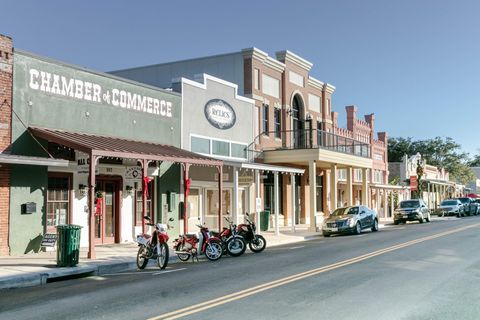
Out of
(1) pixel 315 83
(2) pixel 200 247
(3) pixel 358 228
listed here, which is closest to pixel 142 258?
(2) pixel 200 247

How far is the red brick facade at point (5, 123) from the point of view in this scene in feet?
49.2

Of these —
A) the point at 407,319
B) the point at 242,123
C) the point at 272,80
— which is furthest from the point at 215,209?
the point at 407,319

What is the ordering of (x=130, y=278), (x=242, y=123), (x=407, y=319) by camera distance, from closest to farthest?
(x=407, y=319), (x=130, y=278), (x=242, y=123)

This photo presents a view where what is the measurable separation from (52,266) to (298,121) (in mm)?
22916

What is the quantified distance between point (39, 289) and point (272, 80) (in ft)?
72.7

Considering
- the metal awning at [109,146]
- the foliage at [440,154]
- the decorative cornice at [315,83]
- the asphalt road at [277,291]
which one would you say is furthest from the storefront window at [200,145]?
the foliage at [440,154]

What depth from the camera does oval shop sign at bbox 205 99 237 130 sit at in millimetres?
24531

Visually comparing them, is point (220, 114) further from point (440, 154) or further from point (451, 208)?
point (440, 154)

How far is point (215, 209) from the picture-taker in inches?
996

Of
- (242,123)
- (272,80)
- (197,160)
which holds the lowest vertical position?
(197,160)

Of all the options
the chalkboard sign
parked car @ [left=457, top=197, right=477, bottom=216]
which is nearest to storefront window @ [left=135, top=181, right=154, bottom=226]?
the chalkboard sign

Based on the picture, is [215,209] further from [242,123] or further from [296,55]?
[296,55]

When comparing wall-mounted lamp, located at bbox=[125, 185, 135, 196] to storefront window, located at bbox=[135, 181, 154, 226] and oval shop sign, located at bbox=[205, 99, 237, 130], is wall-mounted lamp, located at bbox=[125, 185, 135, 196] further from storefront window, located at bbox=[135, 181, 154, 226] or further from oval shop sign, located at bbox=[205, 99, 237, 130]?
oval shop sign, located at bbox=[205, 99, 237, 130]

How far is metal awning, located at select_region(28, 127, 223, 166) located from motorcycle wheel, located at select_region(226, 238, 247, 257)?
353 cm
